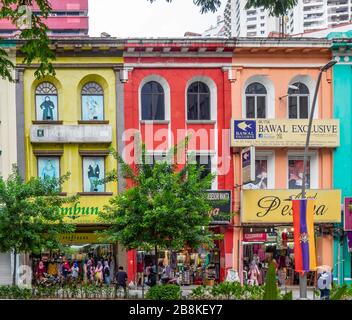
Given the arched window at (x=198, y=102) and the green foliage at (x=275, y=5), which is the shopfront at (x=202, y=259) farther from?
the green foliage at (x=275, y=5)

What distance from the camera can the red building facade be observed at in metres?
27.2

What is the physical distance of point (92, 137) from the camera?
2680 centimetres

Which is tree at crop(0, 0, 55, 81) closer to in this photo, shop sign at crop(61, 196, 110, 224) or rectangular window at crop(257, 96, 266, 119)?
shop sign at crop(61, 196, 110, 224)

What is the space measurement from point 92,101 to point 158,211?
759 cm

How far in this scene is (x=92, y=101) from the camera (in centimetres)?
2736

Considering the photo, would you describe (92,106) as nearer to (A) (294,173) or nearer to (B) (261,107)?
(B) (261,107)

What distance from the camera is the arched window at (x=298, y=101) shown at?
2775 centimetres

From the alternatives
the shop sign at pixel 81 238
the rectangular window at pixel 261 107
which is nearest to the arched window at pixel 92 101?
the shop sign at pixel 81 238

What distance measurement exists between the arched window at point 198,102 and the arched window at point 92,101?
11.8ft

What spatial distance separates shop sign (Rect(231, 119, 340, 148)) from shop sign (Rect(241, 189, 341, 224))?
1.92m

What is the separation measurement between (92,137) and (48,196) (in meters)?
4.30

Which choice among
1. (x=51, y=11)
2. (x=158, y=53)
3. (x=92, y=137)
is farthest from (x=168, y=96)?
(x=51, y=11)

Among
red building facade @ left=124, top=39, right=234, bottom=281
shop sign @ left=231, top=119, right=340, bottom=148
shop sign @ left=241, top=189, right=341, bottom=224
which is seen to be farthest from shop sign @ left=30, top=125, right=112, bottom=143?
shop sign @ left=241, top=189, right=341, bottom=224
